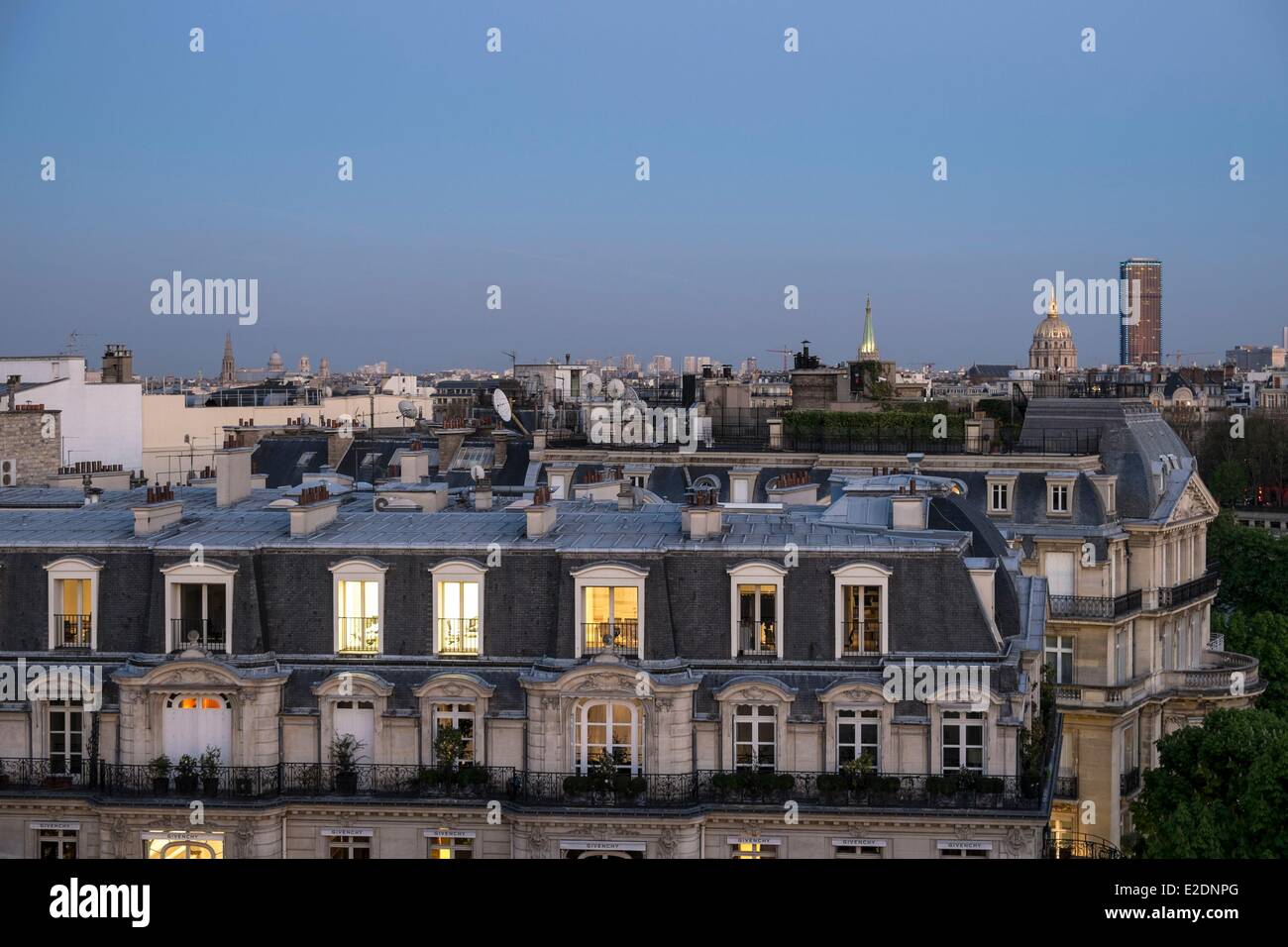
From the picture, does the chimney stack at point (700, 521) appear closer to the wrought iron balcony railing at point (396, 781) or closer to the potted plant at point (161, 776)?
the wrought iron balcony railing at point (396, 781)

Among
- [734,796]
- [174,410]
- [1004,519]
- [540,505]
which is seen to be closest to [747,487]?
[1004,519]

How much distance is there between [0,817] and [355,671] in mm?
6316

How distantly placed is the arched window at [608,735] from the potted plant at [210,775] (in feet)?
18.9

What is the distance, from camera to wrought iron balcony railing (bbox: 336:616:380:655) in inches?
1177

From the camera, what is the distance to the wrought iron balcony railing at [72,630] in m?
30.4

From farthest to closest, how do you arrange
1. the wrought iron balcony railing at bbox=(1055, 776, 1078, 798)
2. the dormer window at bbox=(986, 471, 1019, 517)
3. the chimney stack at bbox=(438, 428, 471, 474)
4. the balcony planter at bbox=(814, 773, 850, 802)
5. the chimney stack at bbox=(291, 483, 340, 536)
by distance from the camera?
the chimney stack at bbox=(438, 428, 471, 474) < the dormer window at bbox=(986, 471, 1019, 517) < the wrought iron balcony railing at bbox=(1055, 776, 1078, 798) < the chimney stack at bbox=(291, 483, 340, 536) < the balcony planter at bbox=(814, 773, 850, 802)

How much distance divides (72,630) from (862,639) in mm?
13397

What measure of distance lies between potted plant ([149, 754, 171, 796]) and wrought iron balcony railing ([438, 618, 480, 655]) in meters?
4.74

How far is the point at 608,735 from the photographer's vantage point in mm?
28641

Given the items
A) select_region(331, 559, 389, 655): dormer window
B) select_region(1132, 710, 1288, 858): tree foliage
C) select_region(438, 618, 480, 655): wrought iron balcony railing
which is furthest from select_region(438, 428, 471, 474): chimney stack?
select_region(438, 618, 480, 655): wrought iron balcony railing

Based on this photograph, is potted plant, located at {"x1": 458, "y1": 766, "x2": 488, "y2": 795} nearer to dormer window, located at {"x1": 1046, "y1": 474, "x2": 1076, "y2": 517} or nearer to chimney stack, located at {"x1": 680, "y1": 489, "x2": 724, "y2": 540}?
chimney stack, located at {"x1": 680, "y1": 489, "x2": 724, "y2": 540}

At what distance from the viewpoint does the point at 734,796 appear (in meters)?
28.4

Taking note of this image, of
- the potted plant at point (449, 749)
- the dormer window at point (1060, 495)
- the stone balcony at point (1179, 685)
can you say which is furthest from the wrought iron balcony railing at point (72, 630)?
the dormer window at point (1060, 495)
